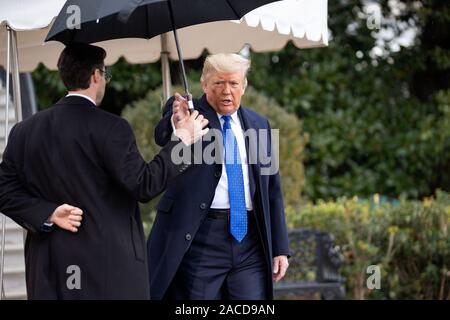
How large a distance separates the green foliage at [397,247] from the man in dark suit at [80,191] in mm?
3774

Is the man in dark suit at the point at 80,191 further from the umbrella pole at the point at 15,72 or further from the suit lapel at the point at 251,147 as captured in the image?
the umbrella pole at the point at 15,72

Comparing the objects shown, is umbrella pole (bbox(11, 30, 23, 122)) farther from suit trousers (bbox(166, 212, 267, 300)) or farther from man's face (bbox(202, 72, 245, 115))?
suit trousers (bbox(166, 212, 267, 300))

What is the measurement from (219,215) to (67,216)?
0.97 m

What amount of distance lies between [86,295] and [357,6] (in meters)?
8.88

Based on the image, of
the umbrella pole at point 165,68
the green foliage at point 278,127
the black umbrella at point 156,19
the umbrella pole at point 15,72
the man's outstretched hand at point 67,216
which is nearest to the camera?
the man's outstretched hand at point 67,216

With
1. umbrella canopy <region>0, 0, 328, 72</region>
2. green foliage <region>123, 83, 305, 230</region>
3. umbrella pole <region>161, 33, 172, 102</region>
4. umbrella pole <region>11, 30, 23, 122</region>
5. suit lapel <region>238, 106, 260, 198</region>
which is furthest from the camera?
green foliage <region>123, 83, 305, 230</region>

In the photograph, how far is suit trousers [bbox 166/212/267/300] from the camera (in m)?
4.48

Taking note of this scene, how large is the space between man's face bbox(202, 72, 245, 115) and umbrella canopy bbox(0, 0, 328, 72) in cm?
60

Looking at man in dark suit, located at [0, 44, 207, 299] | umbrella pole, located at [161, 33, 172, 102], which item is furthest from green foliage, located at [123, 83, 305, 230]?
man in dark suit, located at [0, 44, 207, 299]

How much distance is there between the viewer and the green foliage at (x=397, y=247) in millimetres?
7355

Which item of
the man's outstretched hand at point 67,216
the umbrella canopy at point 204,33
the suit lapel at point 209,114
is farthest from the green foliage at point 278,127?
the man's outstretched hand at point 67,216

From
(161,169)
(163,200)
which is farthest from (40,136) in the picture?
(163,200)

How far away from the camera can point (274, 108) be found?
959 centimetres
